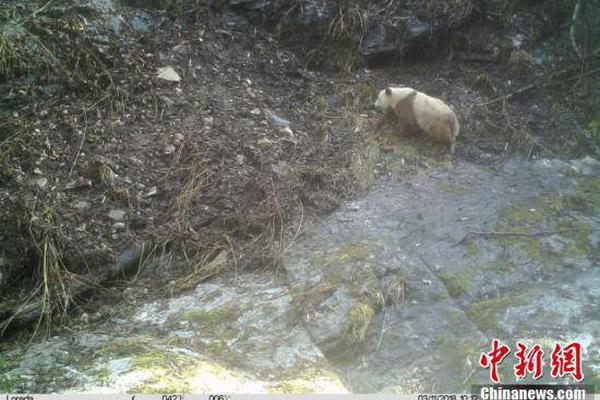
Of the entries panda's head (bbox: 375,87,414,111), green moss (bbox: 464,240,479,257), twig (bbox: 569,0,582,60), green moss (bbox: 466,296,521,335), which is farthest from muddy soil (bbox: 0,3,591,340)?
green moss (bbox: 466,296,521,335)

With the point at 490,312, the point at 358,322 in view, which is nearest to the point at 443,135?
the point at 490,312

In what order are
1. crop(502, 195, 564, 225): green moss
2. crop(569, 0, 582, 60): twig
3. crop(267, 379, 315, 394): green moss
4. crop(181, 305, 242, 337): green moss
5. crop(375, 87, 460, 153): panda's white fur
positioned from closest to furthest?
crop(267, 379, 315, 394): green moss < crop(181, 305, 242, 337): green moss < crop(502, 195, 564, 225): green moss < crop(375, 87, 460, 153): panda's white fur < crop(569, 0, 582, 60): twig

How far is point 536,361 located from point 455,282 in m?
0.80

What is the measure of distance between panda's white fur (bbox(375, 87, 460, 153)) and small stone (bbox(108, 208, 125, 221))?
Result: 2577 millimetres

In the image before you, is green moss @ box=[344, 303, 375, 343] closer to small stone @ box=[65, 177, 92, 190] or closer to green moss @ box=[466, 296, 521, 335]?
green moss @ box=[466, 296, 521, 335]

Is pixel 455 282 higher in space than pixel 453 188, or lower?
lower

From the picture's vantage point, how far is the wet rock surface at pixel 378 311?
290cm

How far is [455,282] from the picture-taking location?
366cm

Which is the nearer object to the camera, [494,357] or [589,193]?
[494,357]

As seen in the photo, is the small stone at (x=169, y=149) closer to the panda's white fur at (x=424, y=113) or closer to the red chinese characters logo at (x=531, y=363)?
the panda's white fur at (x=424, y=113)

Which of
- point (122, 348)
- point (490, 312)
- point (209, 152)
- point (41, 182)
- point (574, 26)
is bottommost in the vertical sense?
point (490, 312)

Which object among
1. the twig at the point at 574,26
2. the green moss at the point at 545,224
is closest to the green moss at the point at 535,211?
the green moss at the point at 545,224

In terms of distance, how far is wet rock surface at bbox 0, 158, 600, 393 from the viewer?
114 inches

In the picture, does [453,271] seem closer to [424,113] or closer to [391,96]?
[424,113]
